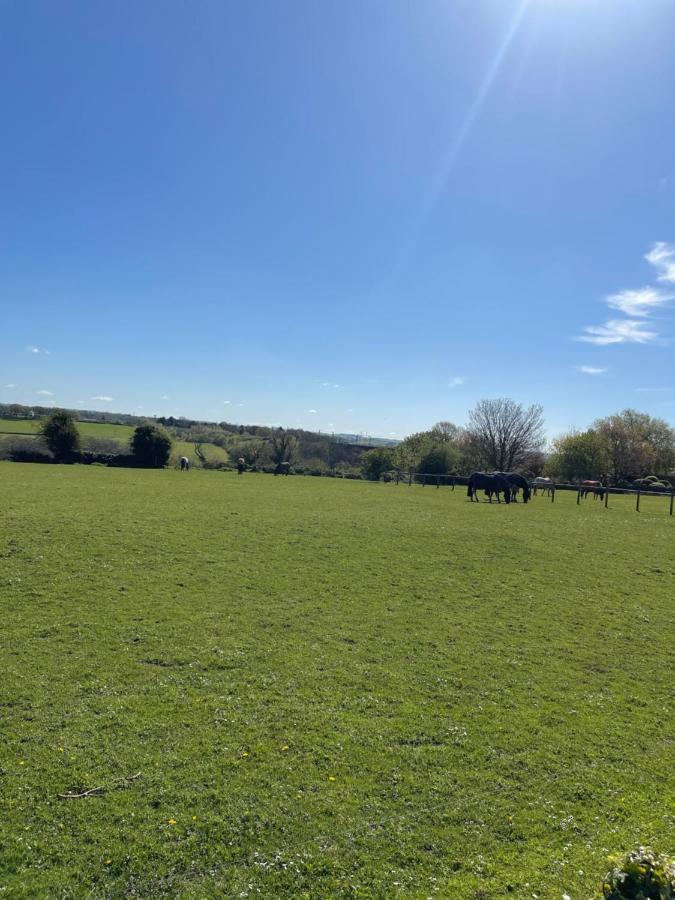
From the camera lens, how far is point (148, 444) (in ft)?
160

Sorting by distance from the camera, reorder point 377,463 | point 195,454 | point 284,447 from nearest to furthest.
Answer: point 377,463
point 195,454
point 284,447

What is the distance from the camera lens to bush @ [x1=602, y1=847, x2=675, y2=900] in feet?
6.79

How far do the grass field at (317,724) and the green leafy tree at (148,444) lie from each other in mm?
37656

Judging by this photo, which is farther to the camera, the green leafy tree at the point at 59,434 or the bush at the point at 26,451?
the green leafy tree at the point at 59,434

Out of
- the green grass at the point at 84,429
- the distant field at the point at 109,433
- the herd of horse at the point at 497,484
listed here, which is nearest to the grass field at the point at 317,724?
the herd of horse at the point at 497,484

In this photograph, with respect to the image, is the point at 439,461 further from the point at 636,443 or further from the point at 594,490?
the point at 636,443

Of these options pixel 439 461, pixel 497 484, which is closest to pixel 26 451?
pixel 497 484

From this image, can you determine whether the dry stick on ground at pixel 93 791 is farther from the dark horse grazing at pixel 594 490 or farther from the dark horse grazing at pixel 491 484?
the dark horse grazing at pixel 594 490

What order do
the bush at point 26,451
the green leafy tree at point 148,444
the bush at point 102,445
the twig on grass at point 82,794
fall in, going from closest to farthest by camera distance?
1. the twig on grass at point 82,794
2. the bush at point 26,451
3. the green leafy tree at point 148,444
4. the bush at point 102,445

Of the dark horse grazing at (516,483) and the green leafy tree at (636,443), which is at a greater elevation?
the green leafy tree at (636,443)

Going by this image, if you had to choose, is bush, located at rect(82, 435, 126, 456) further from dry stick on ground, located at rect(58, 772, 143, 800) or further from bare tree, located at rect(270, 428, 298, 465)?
dry stick on ground, located at rect(58, 772, 143, 800)

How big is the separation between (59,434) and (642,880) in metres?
52.0

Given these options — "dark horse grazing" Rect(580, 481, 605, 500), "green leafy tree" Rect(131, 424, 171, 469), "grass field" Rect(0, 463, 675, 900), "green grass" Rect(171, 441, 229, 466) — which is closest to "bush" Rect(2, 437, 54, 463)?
"green leafy tree" Rect(131, 424, 171, 469)

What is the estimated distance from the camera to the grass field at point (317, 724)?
365cm
